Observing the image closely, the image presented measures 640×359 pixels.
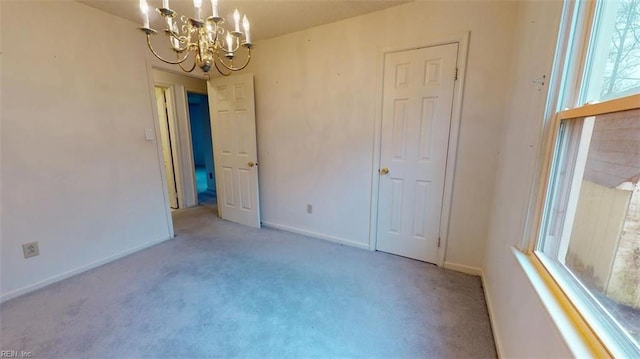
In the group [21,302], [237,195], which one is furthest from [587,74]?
[21,302]

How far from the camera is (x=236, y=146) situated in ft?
10.7

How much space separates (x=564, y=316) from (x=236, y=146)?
10.6 ft

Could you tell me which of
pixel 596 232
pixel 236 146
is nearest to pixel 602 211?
pixel 596 232

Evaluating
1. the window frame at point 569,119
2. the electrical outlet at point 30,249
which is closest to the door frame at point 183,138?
the electrical outlet at point 30,249

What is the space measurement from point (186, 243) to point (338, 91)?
238cm

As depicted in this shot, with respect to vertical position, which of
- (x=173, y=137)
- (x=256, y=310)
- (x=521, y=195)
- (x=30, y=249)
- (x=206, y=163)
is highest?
(x=173, y=137)

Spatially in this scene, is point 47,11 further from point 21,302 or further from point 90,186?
point 21,302

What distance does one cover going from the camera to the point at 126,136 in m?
2.46

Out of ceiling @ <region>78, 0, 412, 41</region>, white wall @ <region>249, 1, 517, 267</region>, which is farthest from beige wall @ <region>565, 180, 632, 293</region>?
ceiling @ <region>78, 0, 412, 41</region>

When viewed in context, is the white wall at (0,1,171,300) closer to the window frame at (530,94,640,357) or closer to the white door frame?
the white door frame

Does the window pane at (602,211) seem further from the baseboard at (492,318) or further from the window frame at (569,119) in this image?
the baseboard at (492,318)

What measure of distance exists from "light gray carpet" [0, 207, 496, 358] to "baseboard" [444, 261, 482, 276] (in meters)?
0.07

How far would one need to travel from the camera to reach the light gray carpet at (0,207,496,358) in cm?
143

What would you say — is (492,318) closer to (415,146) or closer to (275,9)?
(415,146)
